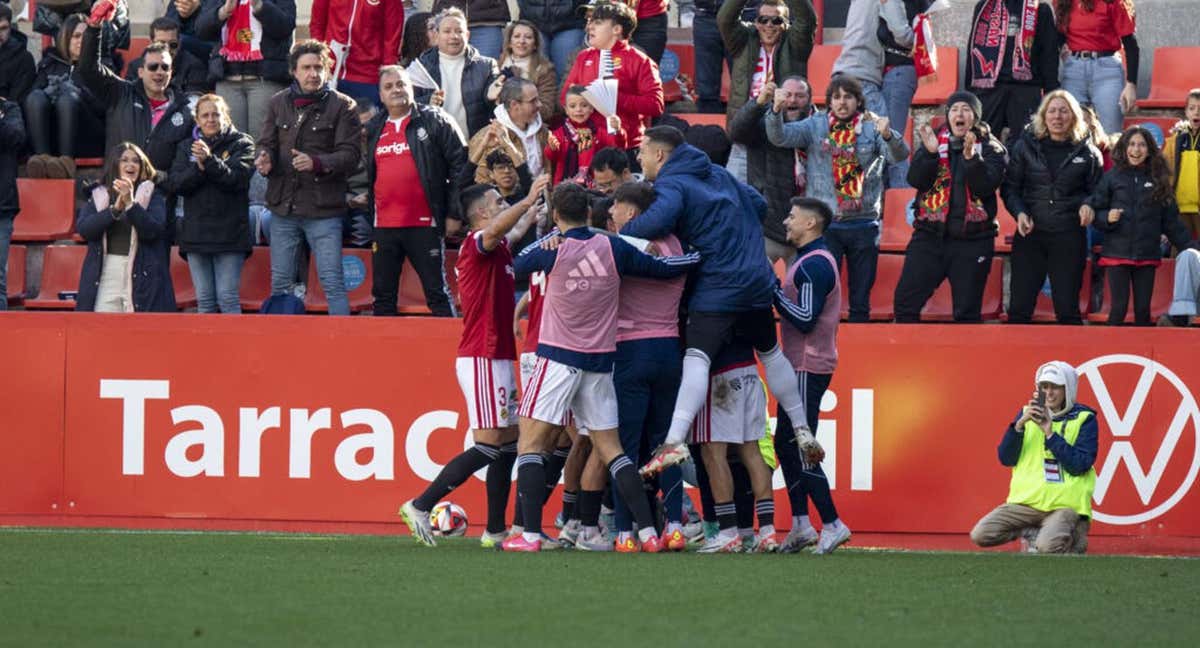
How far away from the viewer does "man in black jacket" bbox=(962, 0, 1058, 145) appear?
1572 centimetres

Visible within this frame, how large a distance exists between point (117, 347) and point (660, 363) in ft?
14.8

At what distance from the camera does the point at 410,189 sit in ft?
46.2

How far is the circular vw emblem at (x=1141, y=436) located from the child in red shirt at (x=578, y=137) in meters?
3.96

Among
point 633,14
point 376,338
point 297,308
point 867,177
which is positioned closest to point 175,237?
point 297,308

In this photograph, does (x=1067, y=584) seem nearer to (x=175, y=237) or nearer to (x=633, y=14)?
(x=633, y=14)

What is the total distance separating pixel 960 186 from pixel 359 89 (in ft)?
18.0

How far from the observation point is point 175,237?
15047 millimetres

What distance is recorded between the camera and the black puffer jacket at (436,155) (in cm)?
Result: 1411

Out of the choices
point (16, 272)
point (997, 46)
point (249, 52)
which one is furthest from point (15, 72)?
point (997, 46)

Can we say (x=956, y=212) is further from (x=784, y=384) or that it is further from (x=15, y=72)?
(x=15, y=72)

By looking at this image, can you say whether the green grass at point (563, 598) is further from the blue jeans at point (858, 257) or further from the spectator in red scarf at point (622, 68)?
the spectator in red scarf at point (622, 68)

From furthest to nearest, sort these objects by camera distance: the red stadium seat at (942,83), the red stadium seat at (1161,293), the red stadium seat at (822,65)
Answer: the red stadium seat at (822,65)
the red stadium seat at (942,83)
the red stadium seat at (1161,293)

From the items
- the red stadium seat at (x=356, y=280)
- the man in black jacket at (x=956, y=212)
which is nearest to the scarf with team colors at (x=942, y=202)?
the man in black jacket at (x=956, y=212)

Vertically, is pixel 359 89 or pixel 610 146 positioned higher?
pixel 359 89
